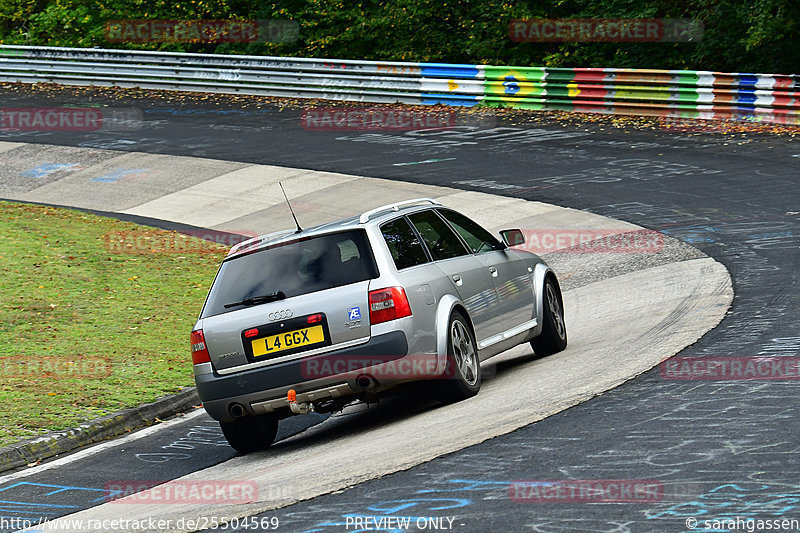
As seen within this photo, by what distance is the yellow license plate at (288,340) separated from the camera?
7902 millimetres

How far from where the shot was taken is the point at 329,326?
25.9ft

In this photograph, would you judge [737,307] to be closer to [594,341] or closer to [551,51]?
[594,341]

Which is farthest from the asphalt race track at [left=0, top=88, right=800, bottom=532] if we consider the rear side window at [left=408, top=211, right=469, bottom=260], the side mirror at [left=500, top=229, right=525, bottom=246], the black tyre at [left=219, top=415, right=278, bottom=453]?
the side mirror at [left=500, top=229, right=525, bottom=246]

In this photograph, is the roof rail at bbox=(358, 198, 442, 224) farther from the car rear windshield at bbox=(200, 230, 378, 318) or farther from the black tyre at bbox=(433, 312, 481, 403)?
the black tyre at bbox=(433, 312, 481, 403)

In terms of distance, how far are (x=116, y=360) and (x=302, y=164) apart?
1192 cm

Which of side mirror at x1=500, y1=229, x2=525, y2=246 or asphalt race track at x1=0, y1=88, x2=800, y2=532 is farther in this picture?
side mirror at x1=500, y1=229, x2=525, y2=246

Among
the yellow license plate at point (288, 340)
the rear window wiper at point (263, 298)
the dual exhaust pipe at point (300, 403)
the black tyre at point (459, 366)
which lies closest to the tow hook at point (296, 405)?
the dual exhaust pipe at point (300, 403)

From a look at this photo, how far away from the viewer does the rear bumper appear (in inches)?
308

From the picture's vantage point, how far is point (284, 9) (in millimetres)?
37250

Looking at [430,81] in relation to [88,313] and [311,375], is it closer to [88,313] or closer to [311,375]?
[88,313]

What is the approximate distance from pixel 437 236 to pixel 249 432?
2168mm

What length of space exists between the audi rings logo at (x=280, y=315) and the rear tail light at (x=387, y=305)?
0.57 meters

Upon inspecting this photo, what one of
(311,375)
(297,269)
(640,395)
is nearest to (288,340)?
(311,375)

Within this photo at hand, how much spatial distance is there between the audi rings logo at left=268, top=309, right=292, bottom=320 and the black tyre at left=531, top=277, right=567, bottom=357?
2951 millimetres
